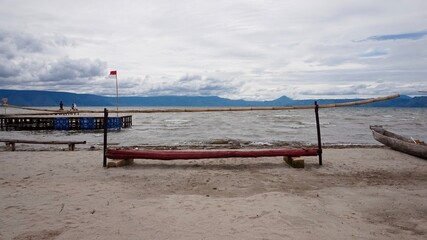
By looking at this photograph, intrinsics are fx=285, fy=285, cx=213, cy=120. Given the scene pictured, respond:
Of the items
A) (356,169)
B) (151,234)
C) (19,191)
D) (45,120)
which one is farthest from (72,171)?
(45,120)

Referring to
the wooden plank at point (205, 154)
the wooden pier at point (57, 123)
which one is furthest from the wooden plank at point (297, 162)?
the wooden pier at point (57, 123)

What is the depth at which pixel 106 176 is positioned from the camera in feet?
24.2

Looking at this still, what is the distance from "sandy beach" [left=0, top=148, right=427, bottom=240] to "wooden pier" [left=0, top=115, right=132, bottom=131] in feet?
70.6

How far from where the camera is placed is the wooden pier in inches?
1162

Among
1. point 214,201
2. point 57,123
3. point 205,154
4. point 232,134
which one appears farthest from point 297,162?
point 57,123

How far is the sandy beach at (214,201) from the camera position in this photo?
398 centimetres

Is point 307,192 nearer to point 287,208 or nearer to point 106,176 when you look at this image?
point 287,208

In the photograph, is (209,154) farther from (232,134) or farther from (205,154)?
(232,134)

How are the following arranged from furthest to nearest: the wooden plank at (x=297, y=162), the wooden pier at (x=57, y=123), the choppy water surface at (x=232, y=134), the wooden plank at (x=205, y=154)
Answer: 1. the wooden pier at (x=57, y=123)
2. the choppy water surface at (x=232, y=134)
3. the wooden plank at (x=297, y=162)
4. the wooden plank at (x=205, y=154)

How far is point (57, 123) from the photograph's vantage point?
30.4 metres

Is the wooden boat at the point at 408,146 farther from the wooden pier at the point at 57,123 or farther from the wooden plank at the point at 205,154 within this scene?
the wooden pier at the point at 57,123

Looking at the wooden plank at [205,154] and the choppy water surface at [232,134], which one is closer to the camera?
the wooden plank at [205,154]

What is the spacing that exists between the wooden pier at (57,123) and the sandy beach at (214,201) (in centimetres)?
2153

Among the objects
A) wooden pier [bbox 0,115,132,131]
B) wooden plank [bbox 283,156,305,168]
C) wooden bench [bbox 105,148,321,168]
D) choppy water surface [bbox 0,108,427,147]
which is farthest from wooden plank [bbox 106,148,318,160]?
wooden pier [bbox 0,115,132,131]
